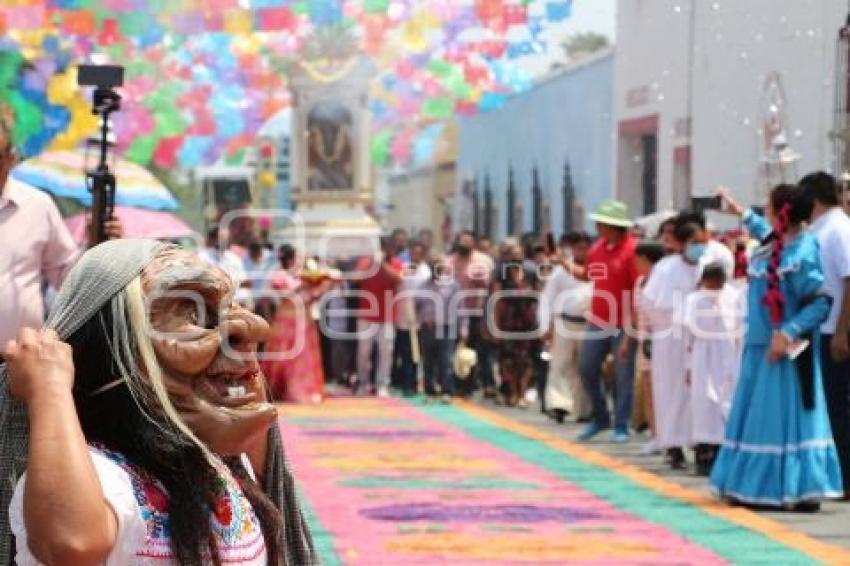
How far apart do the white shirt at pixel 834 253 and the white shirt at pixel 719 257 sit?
2293mm

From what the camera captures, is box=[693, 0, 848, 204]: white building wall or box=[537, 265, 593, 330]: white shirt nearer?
box=[537, 265, 593, 330]: white shirt

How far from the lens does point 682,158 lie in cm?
2464

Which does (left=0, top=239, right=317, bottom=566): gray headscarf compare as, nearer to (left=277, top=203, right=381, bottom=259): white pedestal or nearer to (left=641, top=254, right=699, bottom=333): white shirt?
(left=641, top=254, right=699, bottom=333): white shirt

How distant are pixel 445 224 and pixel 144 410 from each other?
51.9 metres

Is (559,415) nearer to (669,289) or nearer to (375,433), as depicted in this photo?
(375,433)

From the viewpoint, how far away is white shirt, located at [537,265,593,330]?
1777cm

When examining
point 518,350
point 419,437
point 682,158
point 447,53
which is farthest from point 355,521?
point 447,53

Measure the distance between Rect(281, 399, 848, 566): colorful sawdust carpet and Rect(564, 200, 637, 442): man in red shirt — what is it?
549mm

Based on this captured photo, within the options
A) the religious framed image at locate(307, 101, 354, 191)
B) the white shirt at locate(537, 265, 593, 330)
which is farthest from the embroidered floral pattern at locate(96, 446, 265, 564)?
the religious framed image at locate(307, 101, 354, 191)

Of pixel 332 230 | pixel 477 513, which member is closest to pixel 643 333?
pixel 477 513

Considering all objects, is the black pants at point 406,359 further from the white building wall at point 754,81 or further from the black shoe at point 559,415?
the black shoe at point 559,415

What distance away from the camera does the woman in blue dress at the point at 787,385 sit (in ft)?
36.0

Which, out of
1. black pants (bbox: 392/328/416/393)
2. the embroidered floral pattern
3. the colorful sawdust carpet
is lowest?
the colorful sawdust carpet

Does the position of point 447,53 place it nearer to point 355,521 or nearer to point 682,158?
point 682,158
